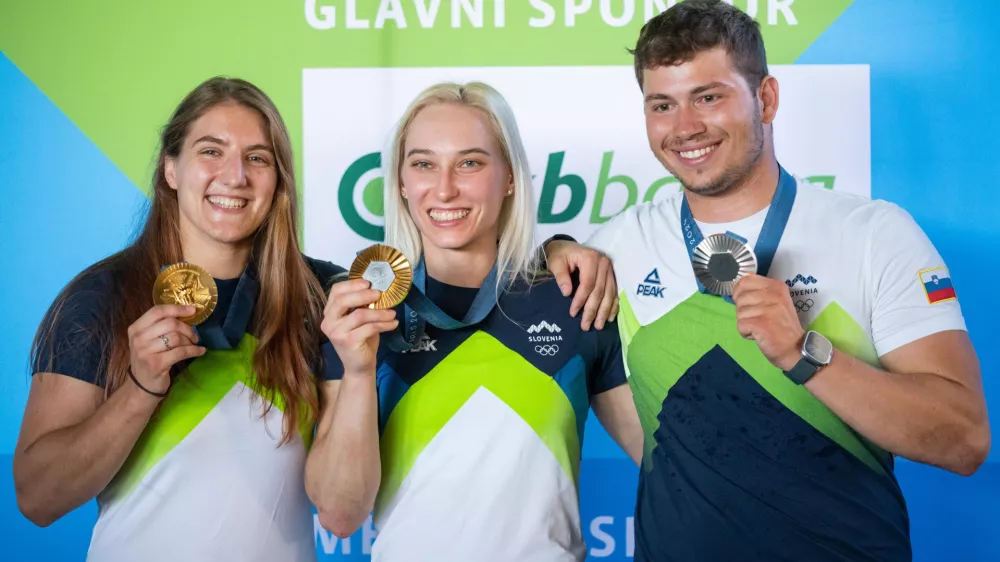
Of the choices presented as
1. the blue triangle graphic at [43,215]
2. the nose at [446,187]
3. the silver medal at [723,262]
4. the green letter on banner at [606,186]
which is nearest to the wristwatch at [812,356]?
the silver medal at [723,262]

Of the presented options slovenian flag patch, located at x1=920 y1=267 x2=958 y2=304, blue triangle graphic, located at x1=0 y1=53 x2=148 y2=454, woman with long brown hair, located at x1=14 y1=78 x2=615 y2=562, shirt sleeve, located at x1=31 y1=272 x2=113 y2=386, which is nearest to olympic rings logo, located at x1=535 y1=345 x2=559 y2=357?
woman with long brown hair, located at x1=14 y1=78 x2=615 y2=562

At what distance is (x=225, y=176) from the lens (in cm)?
235

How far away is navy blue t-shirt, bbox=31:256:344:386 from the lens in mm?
2215

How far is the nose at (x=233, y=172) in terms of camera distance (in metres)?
2.35

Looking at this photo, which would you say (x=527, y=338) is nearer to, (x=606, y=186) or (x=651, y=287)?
(x=651, y=287)

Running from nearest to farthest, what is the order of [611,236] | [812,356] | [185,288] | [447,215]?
[812,356] → [185,288] → [447,215] → [611,236]

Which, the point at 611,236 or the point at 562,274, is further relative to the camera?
the point at 611,236

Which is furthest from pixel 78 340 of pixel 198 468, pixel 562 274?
pixel 562 274

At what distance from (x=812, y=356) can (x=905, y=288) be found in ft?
1.11

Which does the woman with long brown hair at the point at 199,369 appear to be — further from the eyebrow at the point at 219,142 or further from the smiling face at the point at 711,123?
the smiling face at the point at 711,123

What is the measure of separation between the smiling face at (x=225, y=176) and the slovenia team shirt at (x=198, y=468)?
0.25m

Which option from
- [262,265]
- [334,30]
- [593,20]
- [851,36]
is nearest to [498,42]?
[593,20]

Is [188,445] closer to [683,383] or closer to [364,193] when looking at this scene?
[683,383]

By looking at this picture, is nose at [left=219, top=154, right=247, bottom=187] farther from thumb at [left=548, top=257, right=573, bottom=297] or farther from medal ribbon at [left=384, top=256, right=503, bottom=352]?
thumb at [left=548, top=257, right=573, bottom=297]
